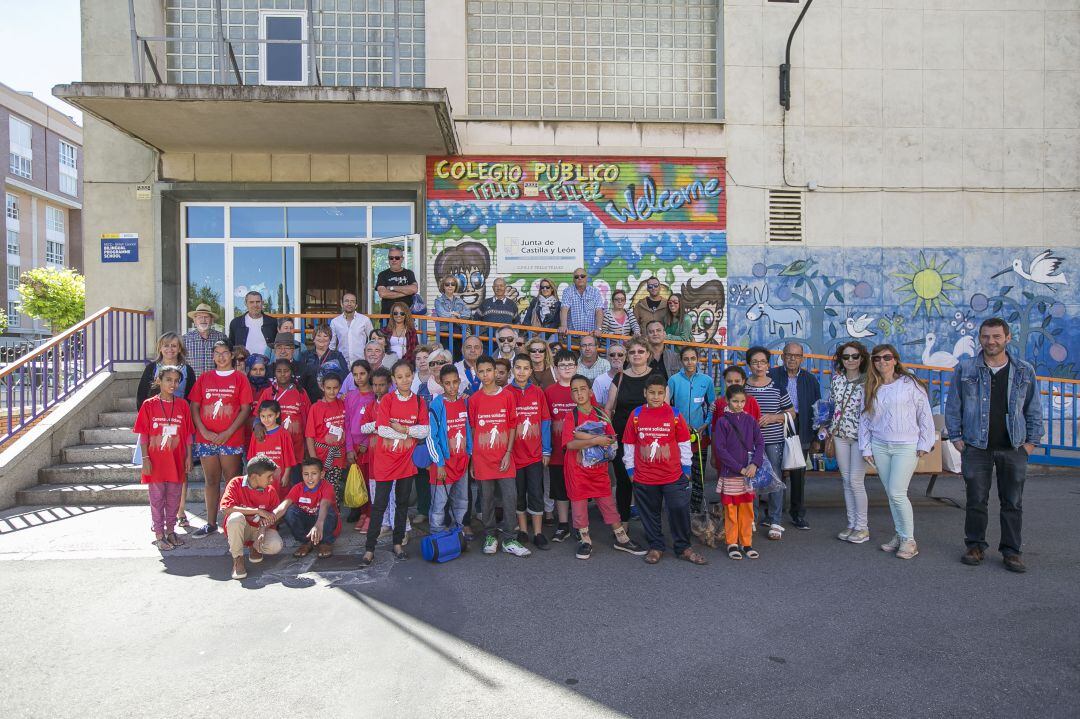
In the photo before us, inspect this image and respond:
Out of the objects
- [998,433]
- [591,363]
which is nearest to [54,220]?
[591,363]

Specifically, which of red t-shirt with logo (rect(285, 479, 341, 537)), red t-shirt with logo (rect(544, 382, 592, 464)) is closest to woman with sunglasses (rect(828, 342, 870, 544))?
red t-shirt with logo (rect(544, 382, 592, 464))

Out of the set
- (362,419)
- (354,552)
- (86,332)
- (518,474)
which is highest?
(86,332)

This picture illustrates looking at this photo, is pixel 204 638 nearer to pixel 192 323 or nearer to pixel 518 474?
pixel 518 474

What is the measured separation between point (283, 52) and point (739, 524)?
1070cm

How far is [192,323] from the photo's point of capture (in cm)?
1103

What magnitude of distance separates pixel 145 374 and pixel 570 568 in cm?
483

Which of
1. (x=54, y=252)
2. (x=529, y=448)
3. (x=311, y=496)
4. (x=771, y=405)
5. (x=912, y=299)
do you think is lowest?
(x=311, y=496)

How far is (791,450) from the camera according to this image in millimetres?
6277

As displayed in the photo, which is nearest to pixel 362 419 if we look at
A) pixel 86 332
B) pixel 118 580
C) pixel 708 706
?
pixel 118 580

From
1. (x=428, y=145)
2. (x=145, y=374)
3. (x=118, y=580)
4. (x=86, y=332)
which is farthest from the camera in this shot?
(x=428, y=145)

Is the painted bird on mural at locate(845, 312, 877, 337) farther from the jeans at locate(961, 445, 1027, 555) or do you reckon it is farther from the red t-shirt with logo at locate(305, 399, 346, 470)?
the red t-shirt with logo at locate(305, 399, 346, 470)

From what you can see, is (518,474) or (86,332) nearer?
(518,474)

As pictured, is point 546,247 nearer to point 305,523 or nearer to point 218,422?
point 218,422

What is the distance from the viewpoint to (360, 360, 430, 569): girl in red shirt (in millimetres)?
5488
